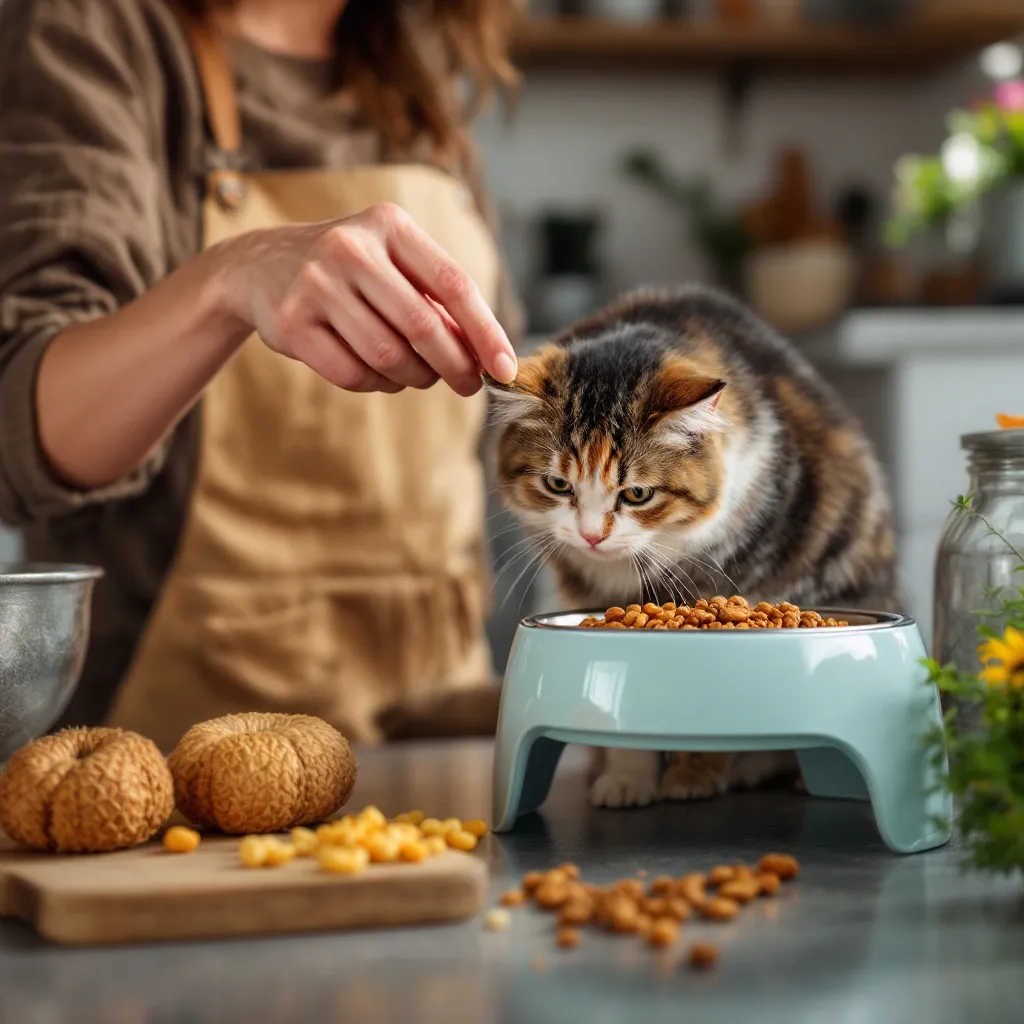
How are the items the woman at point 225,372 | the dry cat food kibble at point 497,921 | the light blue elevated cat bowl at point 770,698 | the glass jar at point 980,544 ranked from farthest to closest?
1. the woman at point 225,372
2. the glass jar at point 980,544
3. the light blue elevated cat bowl at point 770,698
4. the dry cat food kibble at point 497,921

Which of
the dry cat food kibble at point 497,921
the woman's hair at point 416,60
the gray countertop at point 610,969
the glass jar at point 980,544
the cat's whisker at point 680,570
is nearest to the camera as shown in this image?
the gray countertop at point 610,969

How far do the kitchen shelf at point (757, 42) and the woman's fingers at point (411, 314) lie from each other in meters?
2.17

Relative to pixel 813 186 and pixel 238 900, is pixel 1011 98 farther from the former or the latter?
pixel 238 900

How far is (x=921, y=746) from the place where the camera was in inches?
31.8

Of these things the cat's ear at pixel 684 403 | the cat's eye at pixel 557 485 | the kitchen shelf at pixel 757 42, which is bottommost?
the cat's eye at pixel 557 485

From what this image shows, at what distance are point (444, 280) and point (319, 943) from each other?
484 mm

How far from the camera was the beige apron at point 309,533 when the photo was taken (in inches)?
63.9

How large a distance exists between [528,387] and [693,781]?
36 centimetres

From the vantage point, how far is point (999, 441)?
2.89 feet

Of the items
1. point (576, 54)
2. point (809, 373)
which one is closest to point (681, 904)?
point (809, 373)

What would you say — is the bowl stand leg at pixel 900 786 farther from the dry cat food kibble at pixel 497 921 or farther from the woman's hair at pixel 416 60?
the woman's hair at pixel 416 60

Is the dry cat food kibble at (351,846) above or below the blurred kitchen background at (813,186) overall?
below

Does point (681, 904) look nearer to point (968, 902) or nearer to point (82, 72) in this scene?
point (968, 902)

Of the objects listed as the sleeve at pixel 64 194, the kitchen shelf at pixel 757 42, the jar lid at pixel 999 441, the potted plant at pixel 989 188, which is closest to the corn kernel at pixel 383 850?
the jar lid at pixel 999 441
